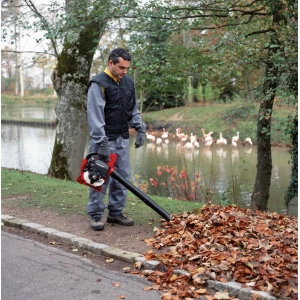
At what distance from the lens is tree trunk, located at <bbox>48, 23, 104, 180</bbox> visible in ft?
40.4

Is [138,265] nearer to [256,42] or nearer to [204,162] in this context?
[256,42]

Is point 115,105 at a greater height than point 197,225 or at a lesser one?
greater

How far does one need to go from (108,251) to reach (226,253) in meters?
1.44

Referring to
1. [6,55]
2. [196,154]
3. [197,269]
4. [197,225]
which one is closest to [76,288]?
[197,269]

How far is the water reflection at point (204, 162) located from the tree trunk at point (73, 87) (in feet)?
9.43

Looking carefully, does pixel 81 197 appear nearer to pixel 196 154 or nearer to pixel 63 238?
pixel 63 238

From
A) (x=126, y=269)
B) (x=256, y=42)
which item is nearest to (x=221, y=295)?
(x=126, y=269)

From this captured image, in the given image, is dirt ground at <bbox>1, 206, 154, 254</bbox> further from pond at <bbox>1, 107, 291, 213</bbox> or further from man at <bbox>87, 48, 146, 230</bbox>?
pond at <bbox>1, 107, 291, 213</bbox>

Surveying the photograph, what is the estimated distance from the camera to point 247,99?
1094cm

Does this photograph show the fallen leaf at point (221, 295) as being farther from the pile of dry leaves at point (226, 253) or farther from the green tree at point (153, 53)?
the green tree at point (153, 53)

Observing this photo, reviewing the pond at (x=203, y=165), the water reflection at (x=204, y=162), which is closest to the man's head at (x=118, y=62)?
the pond at (x=203, y=165)

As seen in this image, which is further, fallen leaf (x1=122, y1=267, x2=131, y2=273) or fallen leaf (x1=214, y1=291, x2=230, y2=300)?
fallen leaf (x1=122, y1=267, x2=131, y2=273)

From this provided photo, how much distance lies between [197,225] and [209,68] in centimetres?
525

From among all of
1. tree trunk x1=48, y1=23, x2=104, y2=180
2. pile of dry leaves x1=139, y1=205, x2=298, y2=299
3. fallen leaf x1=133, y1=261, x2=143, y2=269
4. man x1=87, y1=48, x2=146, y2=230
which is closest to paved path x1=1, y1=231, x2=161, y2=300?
fallen leaf x1=133, y1=261, x2=143, y2=269
